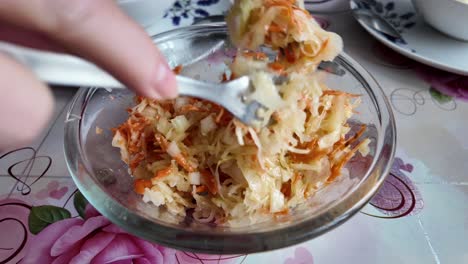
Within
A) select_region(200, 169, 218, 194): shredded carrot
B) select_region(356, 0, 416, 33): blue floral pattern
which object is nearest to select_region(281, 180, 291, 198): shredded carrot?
select_region(200, 169, 218, 194): shredded carrot

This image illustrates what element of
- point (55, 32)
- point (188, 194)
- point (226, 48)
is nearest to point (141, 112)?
point (188, 194)

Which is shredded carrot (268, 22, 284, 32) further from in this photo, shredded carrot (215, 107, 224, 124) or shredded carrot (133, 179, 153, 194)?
shredded carrot (133, 179, 153, 194)

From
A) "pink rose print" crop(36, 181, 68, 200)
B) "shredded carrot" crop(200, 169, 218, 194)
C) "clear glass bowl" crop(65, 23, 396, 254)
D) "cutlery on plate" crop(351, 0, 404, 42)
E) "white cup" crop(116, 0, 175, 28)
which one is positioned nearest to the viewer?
"clear glass bowl" crop(65, 23, 396, 254)

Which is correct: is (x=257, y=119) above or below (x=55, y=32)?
below

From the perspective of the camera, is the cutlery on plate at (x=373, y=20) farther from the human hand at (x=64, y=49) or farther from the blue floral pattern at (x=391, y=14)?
the human hand at (x=64, y=49)

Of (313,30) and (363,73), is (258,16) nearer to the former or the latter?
(313,30)

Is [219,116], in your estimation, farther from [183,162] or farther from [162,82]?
[162,82]

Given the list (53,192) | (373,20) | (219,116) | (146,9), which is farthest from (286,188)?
(373,20)
